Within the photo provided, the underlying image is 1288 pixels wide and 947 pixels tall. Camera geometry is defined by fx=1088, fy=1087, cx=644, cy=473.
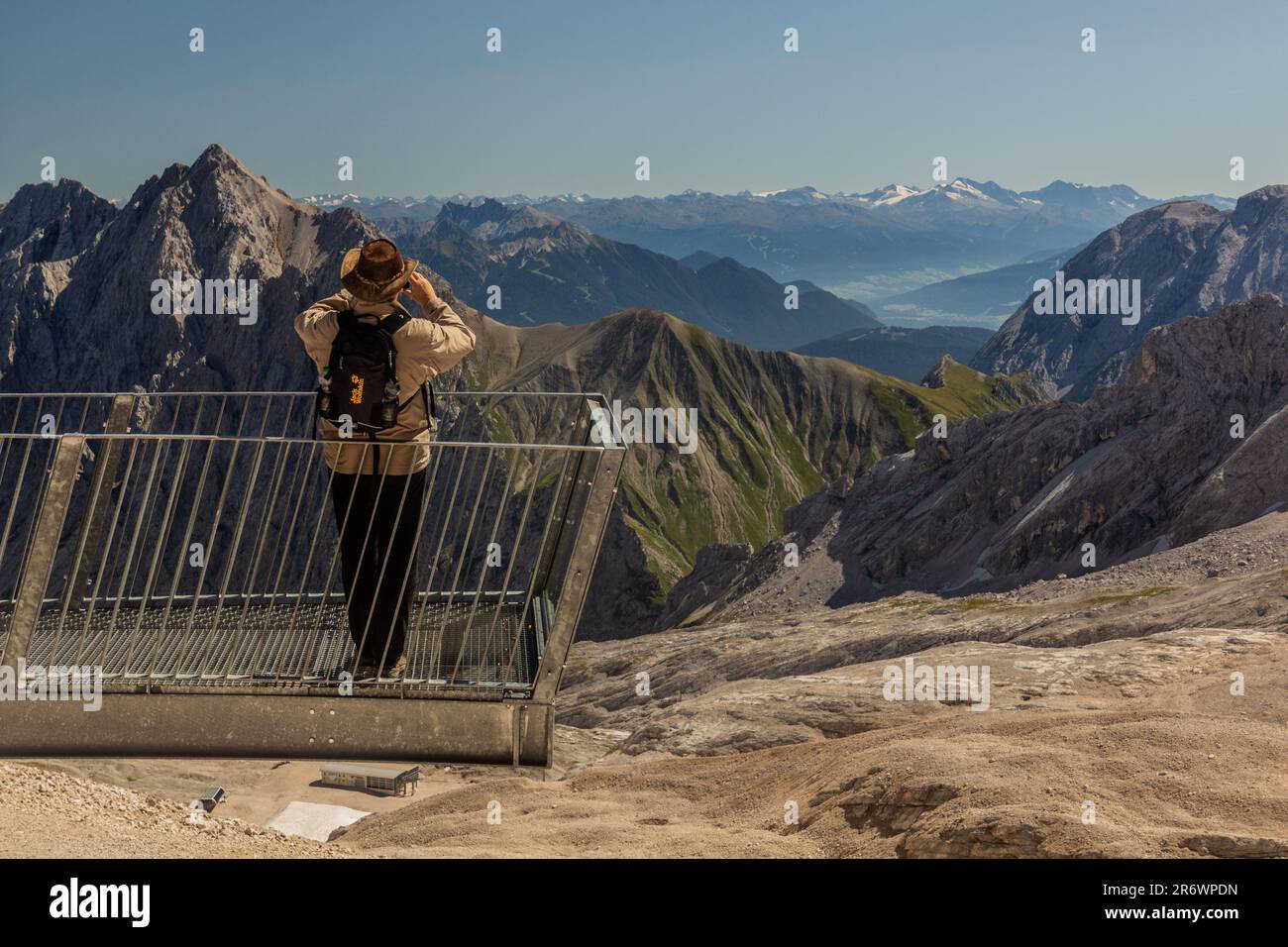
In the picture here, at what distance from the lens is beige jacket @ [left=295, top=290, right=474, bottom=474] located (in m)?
8.89

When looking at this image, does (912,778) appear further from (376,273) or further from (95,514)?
(95,514)

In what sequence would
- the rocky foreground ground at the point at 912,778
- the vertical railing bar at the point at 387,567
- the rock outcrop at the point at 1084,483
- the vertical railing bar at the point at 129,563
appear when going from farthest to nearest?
1. the rock outcrop at the point at 1084,483
2. the rocky foreground ground at the point at 912,778
3. the vertical railing bar at the point at 129,563
4. the vertical railing bar at the point at 387,567

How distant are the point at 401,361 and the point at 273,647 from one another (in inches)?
146

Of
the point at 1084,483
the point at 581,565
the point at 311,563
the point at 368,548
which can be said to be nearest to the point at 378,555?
the point at 368,548

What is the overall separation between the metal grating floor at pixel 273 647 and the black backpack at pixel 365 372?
198cm

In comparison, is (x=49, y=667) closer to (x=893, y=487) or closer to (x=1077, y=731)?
(x=1077, y=731)

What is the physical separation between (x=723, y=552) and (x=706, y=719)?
3047 inches

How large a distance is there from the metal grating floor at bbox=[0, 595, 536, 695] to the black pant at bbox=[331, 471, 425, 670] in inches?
17.1

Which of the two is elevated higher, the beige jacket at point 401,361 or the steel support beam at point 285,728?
the beige jacket at point 401,361

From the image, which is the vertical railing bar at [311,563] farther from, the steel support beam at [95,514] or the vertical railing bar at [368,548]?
the steel support beam at [95,514]

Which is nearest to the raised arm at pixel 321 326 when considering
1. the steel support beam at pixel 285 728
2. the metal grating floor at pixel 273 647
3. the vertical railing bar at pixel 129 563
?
the vertical railing bar at pixel 129 563

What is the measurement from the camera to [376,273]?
876 cm

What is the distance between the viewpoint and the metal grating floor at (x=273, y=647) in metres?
9.48

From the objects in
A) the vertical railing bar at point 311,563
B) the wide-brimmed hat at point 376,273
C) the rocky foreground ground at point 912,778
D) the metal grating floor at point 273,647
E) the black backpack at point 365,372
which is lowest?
the rocky foreground ground at point 912,778
